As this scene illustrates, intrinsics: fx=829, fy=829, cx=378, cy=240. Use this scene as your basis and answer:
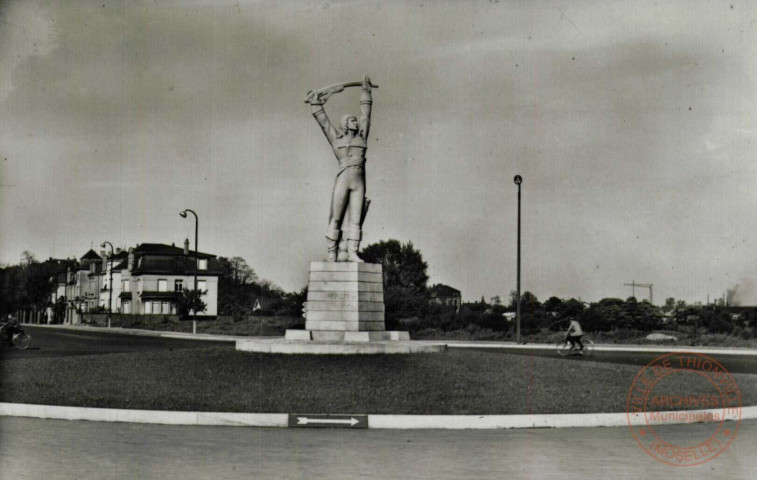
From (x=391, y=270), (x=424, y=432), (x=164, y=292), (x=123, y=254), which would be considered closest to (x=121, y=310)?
(x=164, y=292)

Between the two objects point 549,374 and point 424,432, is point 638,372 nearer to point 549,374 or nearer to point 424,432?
point 549,374

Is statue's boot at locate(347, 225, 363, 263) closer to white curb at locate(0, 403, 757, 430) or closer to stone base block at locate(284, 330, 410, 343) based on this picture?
stone base block at locate(284, 330, 410, 343)

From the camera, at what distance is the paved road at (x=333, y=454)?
7.82 meters

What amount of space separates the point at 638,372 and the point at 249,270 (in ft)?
374

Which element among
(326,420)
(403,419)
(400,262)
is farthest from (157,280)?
(403,419)

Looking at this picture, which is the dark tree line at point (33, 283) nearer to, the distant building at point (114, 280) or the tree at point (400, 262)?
the distant building at point (114, 280)

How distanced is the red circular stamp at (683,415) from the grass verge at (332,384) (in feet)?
0.69

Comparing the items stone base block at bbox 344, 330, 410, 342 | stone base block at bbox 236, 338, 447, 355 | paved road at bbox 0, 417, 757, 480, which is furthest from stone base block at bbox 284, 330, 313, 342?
paved road at bbox 0, 417, 757, 480

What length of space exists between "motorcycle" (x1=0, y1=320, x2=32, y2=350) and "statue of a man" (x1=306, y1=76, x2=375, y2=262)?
15817 millimetres

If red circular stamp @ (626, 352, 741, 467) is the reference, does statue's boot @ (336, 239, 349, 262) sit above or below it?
above

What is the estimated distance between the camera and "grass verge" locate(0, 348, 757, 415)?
1234 centimetres

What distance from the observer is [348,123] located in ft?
59.0

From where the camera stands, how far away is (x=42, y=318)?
339 ft

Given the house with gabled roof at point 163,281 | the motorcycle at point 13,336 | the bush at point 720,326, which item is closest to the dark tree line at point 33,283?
the house with gabled roof at point 163,281
